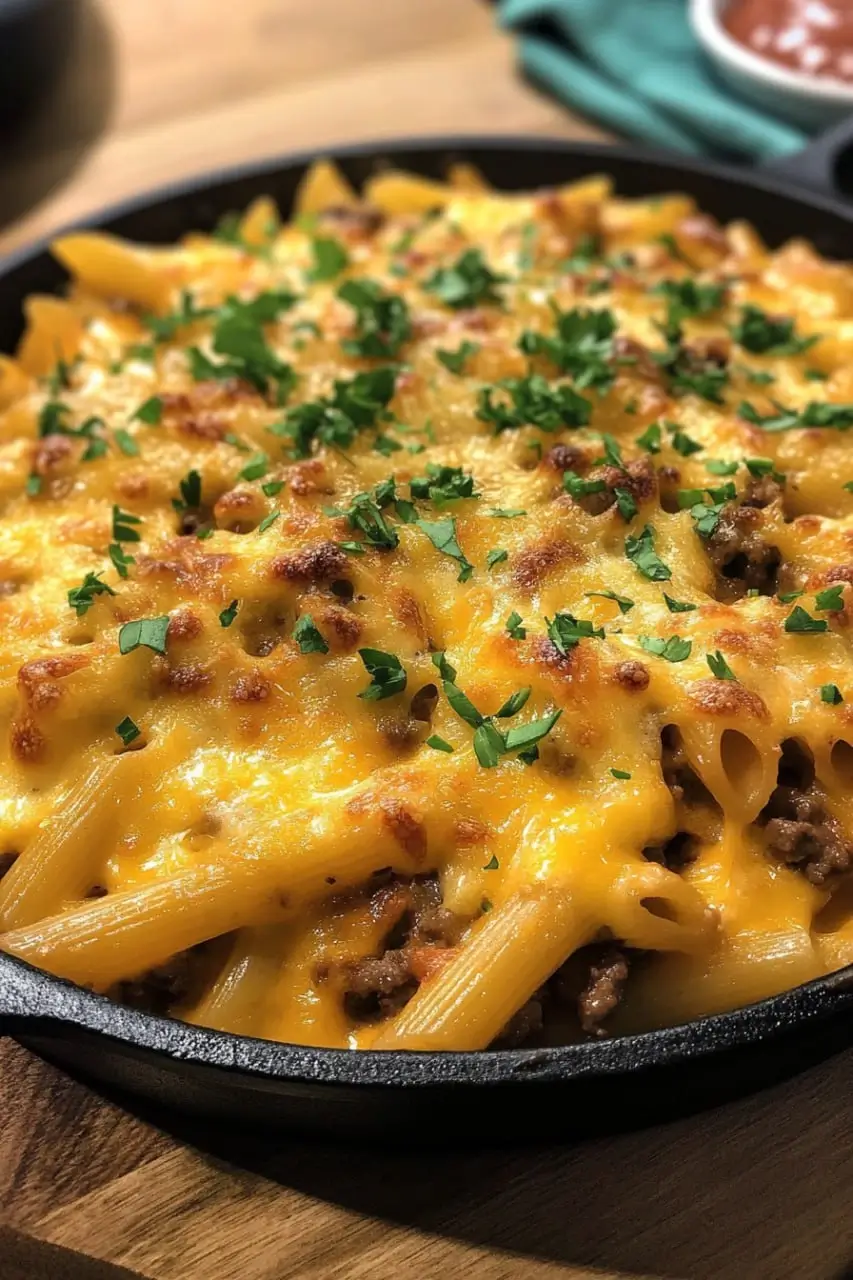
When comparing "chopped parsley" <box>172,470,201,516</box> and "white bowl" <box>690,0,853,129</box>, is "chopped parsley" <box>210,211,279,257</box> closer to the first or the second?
"chopped parsley" <box>172,470,201,516</box>

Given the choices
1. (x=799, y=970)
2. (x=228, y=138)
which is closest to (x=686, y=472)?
(x=799, y=970)

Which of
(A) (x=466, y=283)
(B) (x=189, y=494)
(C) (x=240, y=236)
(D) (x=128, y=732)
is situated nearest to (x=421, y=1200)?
(D) (x=128, y=732)

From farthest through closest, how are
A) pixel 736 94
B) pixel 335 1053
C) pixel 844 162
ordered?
pixel 736 94
pixel 844 162
pixel 335 1053

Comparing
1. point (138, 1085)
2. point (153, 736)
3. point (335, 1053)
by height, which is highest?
point (153, 736)

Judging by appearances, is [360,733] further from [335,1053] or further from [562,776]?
[335,1053]

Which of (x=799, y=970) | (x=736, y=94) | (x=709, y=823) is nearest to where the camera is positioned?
(x=799, y=970)
